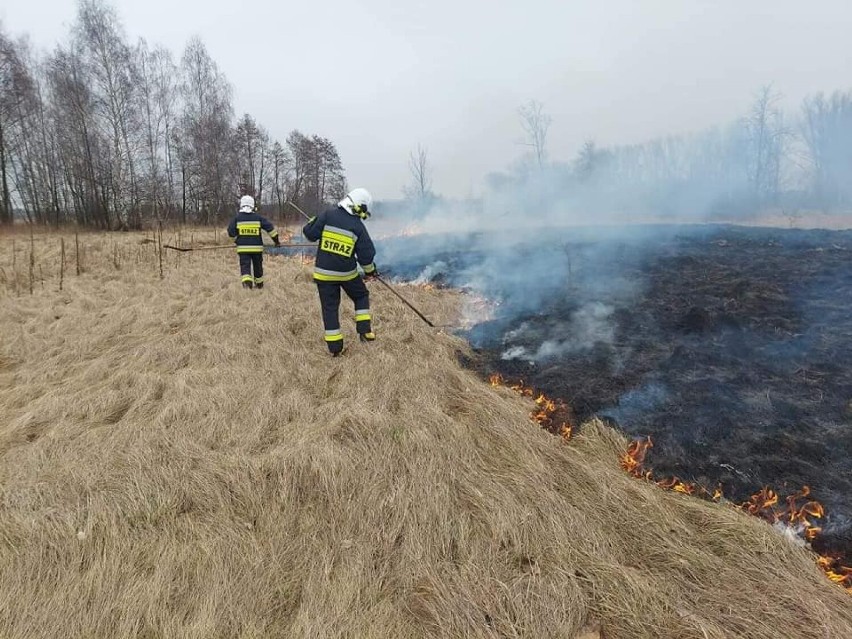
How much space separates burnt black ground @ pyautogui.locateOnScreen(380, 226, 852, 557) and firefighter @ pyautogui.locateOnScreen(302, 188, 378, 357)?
2.08 meters

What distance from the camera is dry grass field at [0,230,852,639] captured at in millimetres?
2119

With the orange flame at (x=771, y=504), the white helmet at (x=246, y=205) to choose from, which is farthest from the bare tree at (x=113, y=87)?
the orange flame at (x=771, y=504)

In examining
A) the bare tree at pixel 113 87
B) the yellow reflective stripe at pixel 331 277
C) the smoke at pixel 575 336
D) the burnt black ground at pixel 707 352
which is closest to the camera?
the burnt black ground at pixel 707 352

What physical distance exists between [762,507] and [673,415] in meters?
1.22

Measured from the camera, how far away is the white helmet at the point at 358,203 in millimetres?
5215

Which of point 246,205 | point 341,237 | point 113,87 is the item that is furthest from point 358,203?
point 113,87

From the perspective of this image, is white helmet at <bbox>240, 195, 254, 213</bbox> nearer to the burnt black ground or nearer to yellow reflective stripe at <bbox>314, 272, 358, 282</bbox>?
yellow reflective stripe at <bbox>314, 272, 358, 282</bbox>

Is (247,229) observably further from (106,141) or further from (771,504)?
(106,141)

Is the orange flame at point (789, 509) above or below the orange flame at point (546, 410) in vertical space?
below

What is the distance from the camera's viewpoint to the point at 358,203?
5.23 metres

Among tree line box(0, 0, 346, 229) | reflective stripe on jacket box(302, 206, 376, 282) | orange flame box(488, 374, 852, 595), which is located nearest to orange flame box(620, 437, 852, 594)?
orange flame box(488, 374, 852, 595)

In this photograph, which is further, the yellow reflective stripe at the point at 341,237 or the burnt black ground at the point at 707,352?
the yellow reflective stripe at the point at 341,237

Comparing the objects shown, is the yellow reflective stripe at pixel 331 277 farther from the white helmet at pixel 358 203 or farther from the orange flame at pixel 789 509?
the orange flame at pixel 789 509

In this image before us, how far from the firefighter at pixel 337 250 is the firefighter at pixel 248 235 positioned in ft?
9.79
